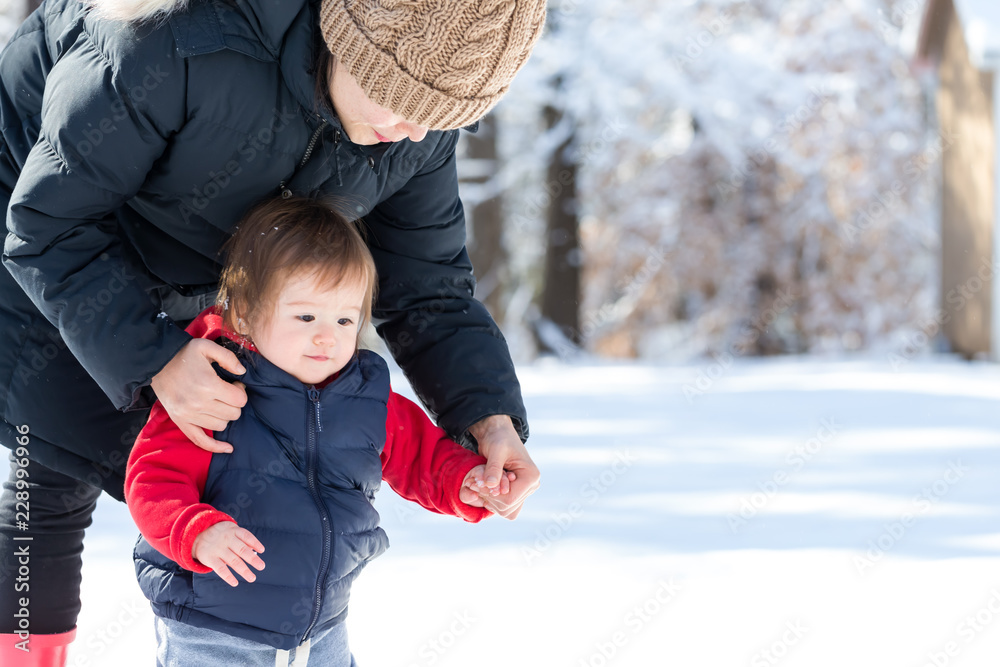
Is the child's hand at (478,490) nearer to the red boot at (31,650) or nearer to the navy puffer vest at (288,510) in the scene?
the navy puffer vest at (288,510)

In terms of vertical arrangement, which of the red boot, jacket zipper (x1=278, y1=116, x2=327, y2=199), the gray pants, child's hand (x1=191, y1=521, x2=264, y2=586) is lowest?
the red boot

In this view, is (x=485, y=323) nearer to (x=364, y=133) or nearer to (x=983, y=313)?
(x=364, y=133)

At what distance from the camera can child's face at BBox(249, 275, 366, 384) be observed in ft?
4.73

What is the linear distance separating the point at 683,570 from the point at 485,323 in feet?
3.91

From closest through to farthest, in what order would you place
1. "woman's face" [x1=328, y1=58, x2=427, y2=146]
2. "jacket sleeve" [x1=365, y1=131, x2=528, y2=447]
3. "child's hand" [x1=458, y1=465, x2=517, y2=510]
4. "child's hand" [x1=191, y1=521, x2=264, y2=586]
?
"child's hand" [x1=191, y1=521, x2=264, y2=586] < "woman's face" [x1=328, y1=58, x2=427, y2=146] < "child's hand" [x1=458, y1=465, x2=517, y2=510] < "jacket sleeve" [x1=365, y1=131, x2=528, y2=447]

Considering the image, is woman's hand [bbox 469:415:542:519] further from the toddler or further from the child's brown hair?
the child's brown hair

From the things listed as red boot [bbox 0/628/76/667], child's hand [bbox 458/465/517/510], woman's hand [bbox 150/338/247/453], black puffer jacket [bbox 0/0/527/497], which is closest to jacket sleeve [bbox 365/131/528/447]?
black puffer jacket [bbox 0/0/527/497]

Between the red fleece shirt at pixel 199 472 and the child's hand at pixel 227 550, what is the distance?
1cm

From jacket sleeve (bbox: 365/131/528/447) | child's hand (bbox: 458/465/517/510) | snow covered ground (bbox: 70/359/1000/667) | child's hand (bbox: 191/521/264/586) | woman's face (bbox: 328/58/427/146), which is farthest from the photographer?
snow covered ground (bbox: 70/359/1000/667)

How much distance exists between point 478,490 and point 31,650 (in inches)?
33.0

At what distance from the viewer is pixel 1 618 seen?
5.49 feet

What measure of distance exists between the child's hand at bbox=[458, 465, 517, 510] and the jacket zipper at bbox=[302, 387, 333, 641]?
246 mm

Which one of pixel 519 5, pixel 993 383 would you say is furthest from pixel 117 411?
pixel 993 383

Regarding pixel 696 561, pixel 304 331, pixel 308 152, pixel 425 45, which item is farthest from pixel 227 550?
pixel 696 561
